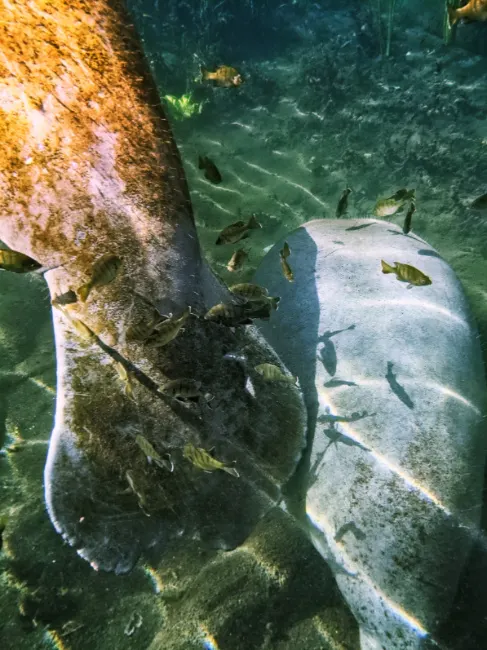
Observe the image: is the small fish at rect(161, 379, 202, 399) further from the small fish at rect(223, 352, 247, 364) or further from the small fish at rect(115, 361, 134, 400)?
the small fish at rect(223, 352, 247, 364)

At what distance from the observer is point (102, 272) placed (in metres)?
2.78

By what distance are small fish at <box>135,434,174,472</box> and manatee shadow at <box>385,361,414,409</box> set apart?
187 cm

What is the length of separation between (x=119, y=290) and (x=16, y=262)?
0.70 meters

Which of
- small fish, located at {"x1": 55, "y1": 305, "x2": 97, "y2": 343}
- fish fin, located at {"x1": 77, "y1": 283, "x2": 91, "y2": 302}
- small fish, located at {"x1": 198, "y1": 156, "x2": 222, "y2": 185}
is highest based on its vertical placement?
small fish, located at {"x1": 198, "y1": 156, "x2": 222, "y2": 185}

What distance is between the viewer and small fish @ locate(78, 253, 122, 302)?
9.04 feet

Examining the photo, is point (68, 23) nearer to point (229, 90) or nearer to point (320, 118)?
point (320, 118)

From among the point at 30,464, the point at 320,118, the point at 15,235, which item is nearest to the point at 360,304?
the point at 15,235

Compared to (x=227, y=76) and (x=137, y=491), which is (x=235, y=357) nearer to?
(x=137, y=491)

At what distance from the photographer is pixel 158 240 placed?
3.14 meters

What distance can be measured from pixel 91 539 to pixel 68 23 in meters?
3.57

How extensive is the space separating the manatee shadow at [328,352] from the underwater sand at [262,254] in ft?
4.31

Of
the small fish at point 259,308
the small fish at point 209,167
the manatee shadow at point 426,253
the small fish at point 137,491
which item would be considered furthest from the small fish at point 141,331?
the manatee shadow at point 426,253

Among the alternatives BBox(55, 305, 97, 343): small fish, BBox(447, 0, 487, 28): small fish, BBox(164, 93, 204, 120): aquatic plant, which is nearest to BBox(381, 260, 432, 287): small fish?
BBox(55, 305, 97, 343): small fish

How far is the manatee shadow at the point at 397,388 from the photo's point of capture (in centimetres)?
324
